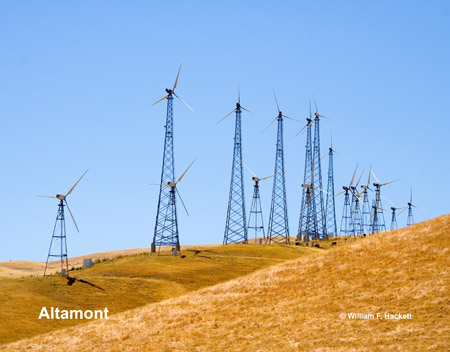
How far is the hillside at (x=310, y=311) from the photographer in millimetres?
35969

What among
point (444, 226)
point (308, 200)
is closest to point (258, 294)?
point (444, 226)

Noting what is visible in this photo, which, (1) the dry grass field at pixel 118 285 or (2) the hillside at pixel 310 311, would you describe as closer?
(2) the hillside at pixel 310 311

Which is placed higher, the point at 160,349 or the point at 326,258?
the point at 326,258

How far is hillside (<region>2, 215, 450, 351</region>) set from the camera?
3597 centimetres

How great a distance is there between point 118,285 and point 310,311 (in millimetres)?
26026

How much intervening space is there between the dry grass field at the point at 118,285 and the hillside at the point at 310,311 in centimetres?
438

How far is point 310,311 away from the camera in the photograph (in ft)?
143

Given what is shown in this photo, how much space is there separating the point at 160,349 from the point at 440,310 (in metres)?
16.7

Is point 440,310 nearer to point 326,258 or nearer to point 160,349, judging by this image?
point 160,349

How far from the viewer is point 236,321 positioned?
44156mm

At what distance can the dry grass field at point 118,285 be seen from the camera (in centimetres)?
5281

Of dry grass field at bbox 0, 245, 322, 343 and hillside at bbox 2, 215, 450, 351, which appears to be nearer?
hillside at bbox 2, 215, 450, 351

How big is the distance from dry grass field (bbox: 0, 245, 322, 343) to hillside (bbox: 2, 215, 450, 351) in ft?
14.4

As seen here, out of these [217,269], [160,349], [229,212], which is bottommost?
[160,349]
